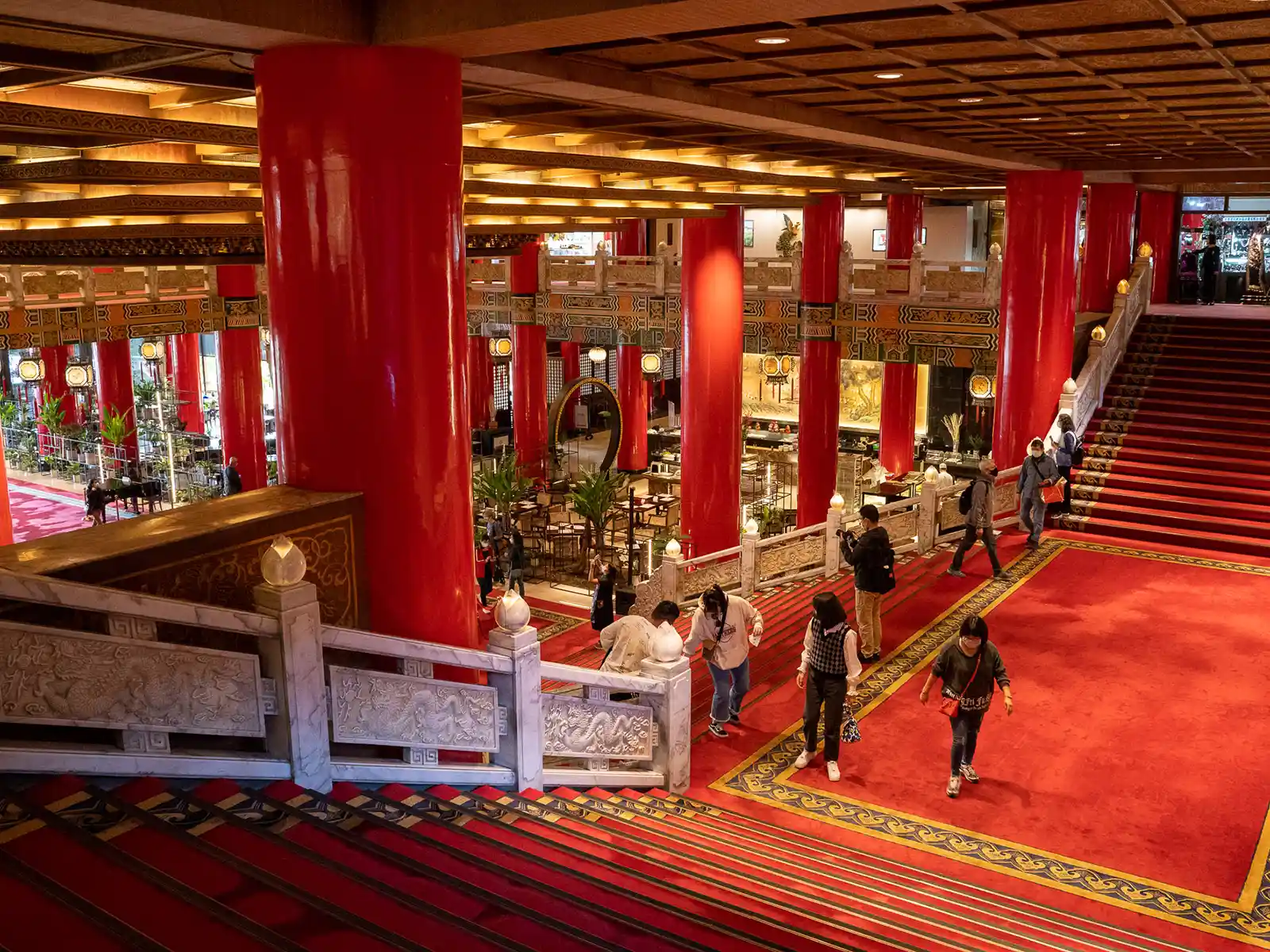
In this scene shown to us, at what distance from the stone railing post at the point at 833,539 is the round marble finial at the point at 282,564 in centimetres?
765

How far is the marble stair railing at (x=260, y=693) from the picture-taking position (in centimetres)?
340

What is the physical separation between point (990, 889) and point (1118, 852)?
83 cm

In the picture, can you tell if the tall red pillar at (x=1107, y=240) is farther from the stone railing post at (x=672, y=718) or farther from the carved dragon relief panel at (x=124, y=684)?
the carved dragon relief panel at (x=124, y=684)

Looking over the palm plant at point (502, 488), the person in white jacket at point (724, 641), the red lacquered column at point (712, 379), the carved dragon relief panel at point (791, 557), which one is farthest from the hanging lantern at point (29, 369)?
the person in white jacket at point (724, 641)

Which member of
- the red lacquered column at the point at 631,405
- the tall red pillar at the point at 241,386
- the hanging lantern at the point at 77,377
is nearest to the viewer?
the hanging lantern at the point at 77,377

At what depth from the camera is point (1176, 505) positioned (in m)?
11.5

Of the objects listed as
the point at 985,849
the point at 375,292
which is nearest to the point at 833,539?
the point at 985,849

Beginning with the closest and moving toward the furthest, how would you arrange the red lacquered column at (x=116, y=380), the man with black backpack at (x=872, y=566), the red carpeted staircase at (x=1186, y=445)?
the man with black backpack at (x=872, y=566), the red carpeted staircase at (x=1186, y=445), the red lacquered column at (x=116, y=380)

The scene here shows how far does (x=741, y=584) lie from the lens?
10.7 m

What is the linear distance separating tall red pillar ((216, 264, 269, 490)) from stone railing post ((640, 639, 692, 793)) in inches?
514

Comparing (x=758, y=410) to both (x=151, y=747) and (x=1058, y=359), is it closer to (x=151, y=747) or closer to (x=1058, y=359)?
(x=1058, y=359)

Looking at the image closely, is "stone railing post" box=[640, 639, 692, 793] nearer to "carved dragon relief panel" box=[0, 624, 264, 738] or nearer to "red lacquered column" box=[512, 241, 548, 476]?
"carved dragon relief panel" box=[0, 624, 264, 738]

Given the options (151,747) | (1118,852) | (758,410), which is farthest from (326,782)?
(758,410)

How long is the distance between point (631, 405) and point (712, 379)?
8.76 metres
